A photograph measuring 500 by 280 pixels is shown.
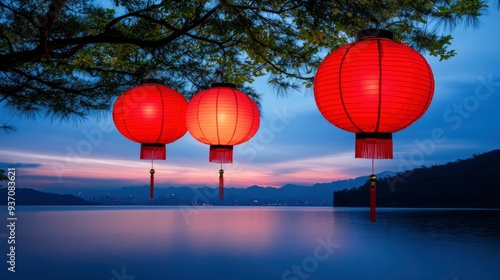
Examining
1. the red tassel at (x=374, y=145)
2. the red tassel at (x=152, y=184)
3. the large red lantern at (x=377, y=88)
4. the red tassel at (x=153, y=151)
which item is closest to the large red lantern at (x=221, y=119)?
the red tassel at (x=153, y=151)

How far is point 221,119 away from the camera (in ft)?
8.98

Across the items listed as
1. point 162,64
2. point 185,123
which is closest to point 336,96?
point 185,123

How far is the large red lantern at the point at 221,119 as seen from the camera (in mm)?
2732

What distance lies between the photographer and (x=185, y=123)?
2.90 metres

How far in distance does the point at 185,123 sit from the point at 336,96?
3.78ft

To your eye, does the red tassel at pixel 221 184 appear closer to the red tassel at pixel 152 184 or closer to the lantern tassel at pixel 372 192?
the red tassel at pixel 152 184

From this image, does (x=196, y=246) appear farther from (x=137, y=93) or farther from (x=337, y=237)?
(x=137, y=93)

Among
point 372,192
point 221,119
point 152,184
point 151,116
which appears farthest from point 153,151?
point 372,192

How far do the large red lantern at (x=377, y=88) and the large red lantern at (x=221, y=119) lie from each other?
817 mm

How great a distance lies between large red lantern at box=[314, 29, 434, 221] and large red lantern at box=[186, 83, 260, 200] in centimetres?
82

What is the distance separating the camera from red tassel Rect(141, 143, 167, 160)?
2.88m

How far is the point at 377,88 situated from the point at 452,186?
9632 cm

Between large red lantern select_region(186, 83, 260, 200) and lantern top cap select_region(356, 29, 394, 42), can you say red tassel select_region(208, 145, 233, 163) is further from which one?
lantern top cap select_region(356, 29, 394, 42)

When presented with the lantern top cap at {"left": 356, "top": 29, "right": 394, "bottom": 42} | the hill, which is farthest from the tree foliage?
the hill
